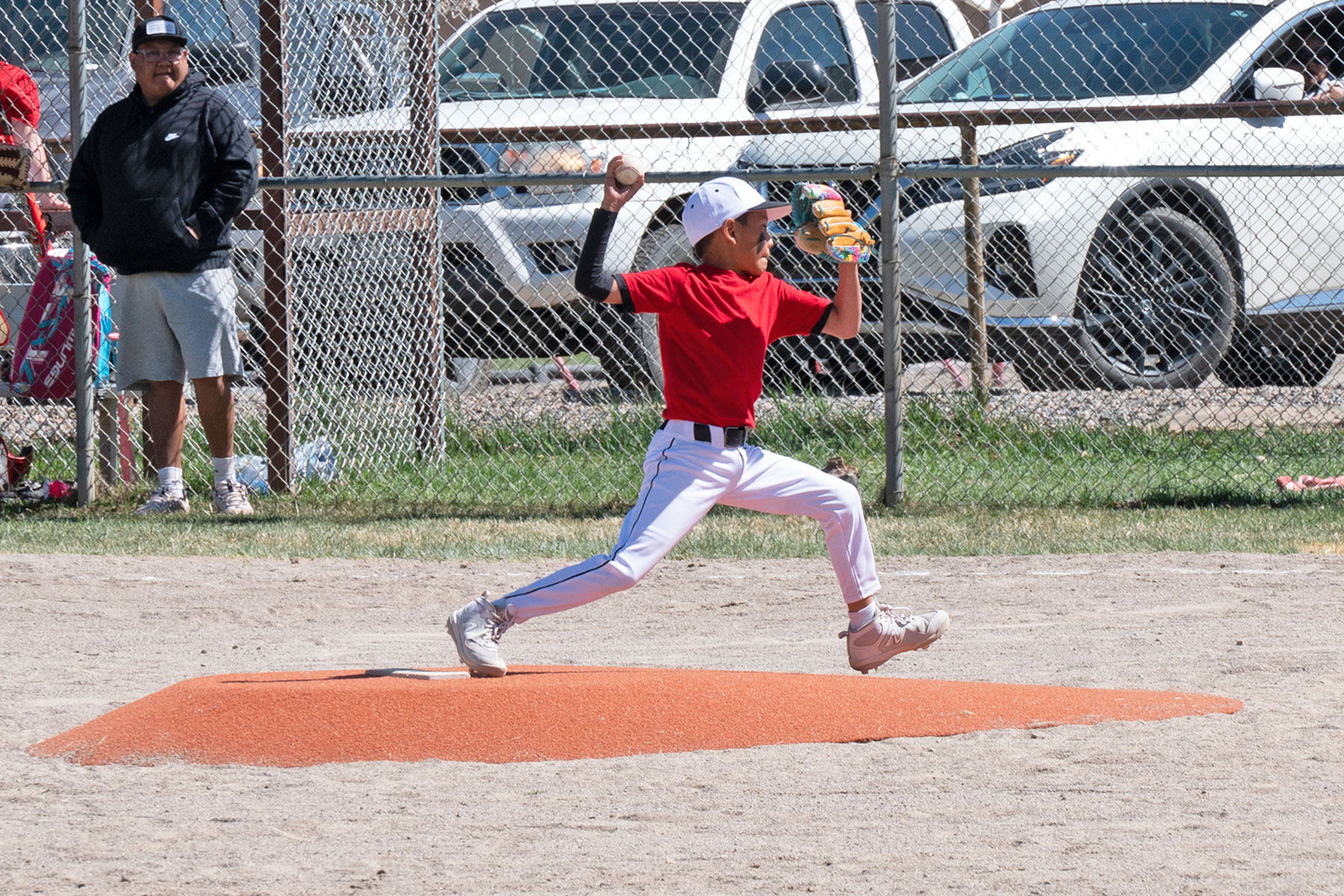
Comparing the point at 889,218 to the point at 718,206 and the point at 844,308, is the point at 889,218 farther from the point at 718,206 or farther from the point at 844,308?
the point at 718,206

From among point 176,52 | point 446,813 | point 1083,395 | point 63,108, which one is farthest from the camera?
point 63,108

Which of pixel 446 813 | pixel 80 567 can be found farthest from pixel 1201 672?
pixel 80 567

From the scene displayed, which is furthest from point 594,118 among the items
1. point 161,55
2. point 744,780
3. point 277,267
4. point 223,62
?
point 744,780

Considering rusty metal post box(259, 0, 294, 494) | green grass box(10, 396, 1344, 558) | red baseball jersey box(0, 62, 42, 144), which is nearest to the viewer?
green grass box(10, 396, 1344, 558)

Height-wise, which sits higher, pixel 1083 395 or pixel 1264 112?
pixel 1264 112

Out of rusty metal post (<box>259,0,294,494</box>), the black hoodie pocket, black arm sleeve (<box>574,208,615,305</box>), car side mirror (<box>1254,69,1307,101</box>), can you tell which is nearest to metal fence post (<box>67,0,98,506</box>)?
the black hoodie pocket

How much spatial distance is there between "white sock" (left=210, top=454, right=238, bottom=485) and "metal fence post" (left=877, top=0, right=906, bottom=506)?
287 cm

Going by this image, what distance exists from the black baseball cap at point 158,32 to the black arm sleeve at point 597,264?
135 inches

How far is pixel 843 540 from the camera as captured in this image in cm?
452

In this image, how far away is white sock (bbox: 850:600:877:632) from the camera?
4.50 m

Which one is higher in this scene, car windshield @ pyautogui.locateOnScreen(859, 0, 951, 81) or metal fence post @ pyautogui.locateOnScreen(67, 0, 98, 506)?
car windshield @ pyautogui.locateOnScreen(859, 0, 951, 81)

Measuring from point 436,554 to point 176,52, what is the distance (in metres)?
2.44

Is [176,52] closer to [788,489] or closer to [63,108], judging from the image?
[63,108]

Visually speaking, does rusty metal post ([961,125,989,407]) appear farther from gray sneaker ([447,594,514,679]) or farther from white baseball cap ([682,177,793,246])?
gray sneaker ([447,594,514,679])
